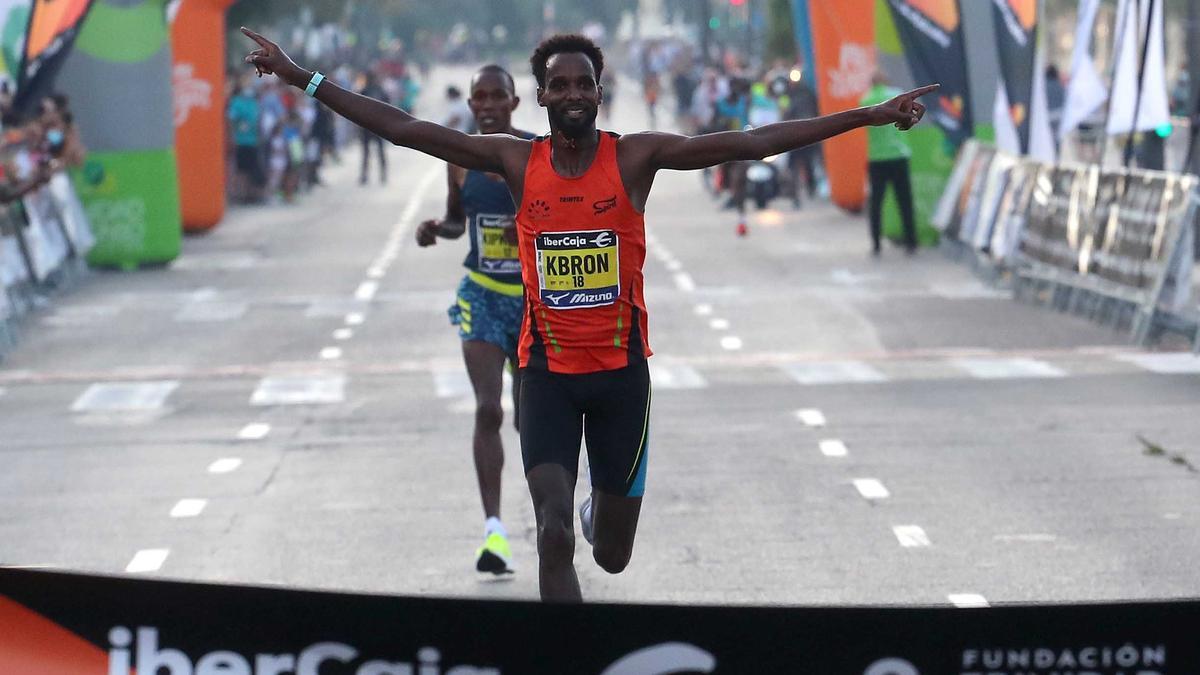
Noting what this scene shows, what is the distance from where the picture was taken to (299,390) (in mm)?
14031

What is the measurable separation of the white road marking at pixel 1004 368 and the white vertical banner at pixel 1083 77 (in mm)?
6687

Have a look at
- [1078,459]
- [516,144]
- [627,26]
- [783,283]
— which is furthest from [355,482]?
[627,26]

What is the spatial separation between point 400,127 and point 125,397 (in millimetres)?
8169

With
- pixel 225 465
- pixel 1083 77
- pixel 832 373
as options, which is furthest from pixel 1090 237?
pixel 225 465

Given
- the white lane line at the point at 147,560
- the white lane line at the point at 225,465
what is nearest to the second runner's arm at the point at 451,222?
the white lane line at the point at 147,560

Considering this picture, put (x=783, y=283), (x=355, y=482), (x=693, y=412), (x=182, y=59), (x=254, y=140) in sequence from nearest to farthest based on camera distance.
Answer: (x=355, y=482) < (x=693, y=412) < (x=783, y=283) < (x=182, y=59) < (x=254, y=140)

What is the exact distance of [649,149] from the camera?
20.6 ft

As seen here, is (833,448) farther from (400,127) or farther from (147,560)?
(400,127)

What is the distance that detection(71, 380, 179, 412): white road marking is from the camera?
13508 mm

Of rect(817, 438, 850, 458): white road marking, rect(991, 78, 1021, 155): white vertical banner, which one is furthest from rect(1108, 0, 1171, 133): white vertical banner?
rect(817, 438, 850, 458): white road marking

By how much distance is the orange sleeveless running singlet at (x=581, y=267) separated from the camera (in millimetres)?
6215

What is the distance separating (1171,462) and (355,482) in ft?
13.5

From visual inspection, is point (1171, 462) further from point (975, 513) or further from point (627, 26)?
point (627, 26)

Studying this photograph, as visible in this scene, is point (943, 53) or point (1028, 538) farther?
point (943, 53)
